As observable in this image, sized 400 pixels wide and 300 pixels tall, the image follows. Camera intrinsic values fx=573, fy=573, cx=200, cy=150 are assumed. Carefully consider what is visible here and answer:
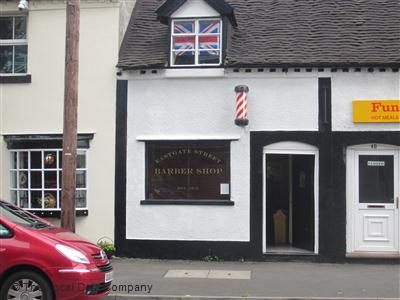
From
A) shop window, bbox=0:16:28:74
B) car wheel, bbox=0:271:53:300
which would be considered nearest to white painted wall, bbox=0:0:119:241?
shop window, bbox=0:16:28:74

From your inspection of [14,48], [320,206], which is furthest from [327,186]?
[14,48]

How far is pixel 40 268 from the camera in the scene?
22.7 ft

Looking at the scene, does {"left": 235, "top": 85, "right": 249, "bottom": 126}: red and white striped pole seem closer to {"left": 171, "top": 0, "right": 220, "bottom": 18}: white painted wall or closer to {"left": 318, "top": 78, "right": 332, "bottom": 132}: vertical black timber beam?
{"left": 318, "top": 78, "right": 332, "bottom": 132}: vertical black timber beam

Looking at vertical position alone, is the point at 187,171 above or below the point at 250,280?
above

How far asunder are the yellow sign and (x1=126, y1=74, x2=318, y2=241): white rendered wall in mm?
860

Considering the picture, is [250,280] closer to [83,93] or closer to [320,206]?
[320,206]

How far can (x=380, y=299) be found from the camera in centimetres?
820

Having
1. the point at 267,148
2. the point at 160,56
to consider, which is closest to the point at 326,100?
the point at 267,148

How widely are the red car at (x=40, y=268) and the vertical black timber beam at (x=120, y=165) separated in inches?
179

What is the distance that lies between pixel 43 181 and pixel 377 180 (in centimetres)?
679

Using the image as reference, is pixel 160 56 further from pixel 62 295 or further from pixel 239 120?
pixel 62 295

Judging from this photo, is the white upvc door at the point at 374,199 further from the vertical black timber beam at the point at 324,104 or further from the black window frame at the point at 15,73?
the black window frame at the point at 15,73

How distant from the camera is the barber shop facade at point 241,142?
1123cm

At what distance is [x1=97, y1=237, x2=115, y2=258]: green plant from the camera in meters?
11.6
